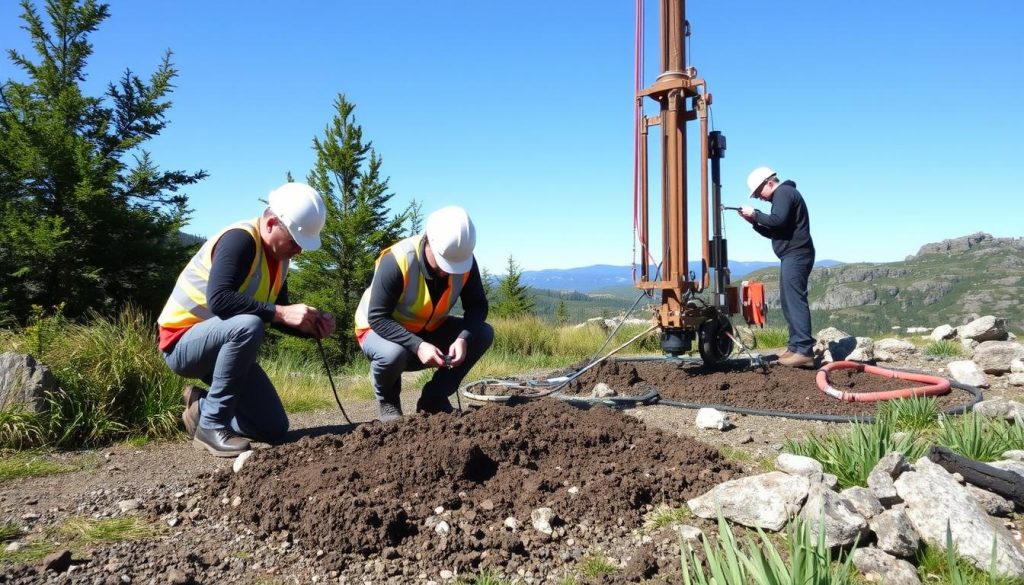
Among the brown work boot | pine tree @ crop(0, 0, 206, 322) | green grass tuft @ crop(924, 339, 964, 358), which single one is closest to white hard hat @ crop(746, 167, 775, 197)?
the brown work boot

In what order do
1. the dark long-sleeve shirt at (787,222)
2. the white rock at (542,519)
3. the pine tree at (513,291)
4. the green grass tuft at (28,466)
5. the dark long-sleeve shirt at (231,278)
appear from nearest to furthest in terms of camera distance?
the white rock at (542,519)
the green grass tuft at (28,466)
the dark long-sleeve shirt at (231,278)
the dark long-sleeve shirt at (787,222)
the pine tree at (513,291)

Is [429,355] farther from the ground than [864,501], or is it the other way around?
[429,355]

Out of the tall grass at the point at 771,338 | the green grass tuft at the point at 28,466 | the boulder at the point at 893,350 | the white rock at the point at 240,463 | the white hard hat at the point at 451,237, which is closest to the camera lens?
the white rock at the point at 240,463

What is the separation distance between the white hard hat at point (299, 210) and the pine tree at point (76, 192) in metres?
8.01

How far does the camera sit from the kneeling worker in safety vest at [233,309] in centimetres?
356

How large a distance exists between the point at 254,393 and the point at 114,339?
1.39 m

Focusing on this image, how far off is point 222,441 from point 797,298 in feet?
15.2

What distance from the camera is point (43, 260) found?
10.2 meters

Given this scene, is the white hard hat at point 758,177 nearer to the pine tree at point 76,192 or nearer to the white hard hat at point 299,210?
the white hard hat at point 299,210

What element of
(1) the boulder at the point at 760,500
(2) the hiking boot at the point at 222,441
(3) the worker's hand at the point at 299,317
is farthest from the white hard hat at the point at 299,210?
(1) the boulder at the point at 760,500

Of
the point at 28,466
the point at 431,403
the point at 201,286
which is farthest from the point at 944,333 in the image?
the point at 28,466

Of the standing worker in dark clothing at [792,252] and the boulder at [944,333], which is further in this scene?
the boulder at [944,333]

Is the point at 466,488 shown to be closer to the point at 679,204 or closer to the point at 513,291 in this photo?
the point at 679,204

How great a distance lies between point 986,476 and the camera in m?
2.48
